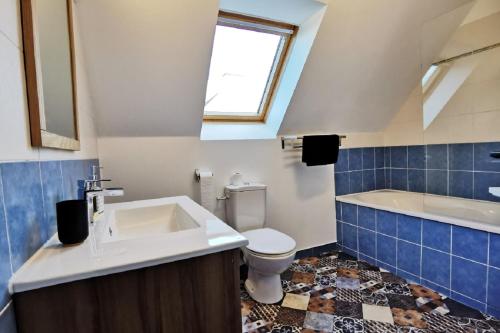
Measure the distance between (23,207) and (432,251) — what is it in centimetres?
245

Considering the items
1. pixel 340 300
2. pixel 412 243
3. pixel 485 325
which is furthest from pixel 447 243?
pixel 340 300

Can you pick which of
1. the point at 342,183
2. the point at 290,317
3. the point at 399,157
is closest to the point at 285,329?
the point at 290,317

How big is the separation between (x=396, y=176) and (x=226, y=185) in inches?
81.5

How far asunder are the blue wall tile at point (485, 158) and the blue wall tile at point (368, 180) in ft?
3.06

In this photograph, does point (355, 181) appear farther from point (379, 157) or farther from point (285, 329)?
point (285, 329)

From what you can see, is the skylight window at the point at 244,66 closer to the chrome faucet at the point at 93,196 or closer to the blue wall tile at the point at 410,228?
the chrome faucet at the point at 93,196

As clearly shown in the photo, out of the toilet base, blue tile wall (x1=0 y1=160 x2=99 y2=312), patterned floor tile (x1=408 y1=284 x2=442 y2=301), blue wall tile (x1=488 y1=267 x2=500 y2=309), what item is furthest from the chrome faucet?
blue wall tile (x1=488 y1=267 x2=500 y2=309)

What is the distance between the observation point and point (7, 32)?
66cm

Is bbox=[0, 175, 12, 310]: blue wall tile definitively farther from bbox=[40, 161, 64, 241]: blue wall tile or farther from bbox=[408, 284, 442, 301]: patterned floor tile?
bbox=[408, 284, 442, 301]: patterned floor tile

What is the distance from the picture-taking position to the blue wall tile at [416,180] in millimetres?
2822

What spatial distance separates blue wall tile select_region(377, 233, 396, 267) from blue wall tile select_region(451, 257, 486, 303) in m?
0.46

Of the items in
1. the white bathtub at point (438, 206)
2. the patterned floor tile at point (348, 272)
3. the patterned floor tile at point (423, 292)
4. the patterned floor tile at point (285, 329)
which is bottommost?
the patterned floor tile at point (285, 329)

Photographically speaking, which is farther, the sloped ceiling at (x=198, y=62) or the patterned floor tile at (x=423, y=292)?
the patterned floor tile at (x=423, y=292)

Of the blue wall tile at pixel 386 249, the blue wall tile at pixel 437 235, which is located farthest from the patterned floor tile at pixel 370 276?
the blue wall tile at pixel 437 235
